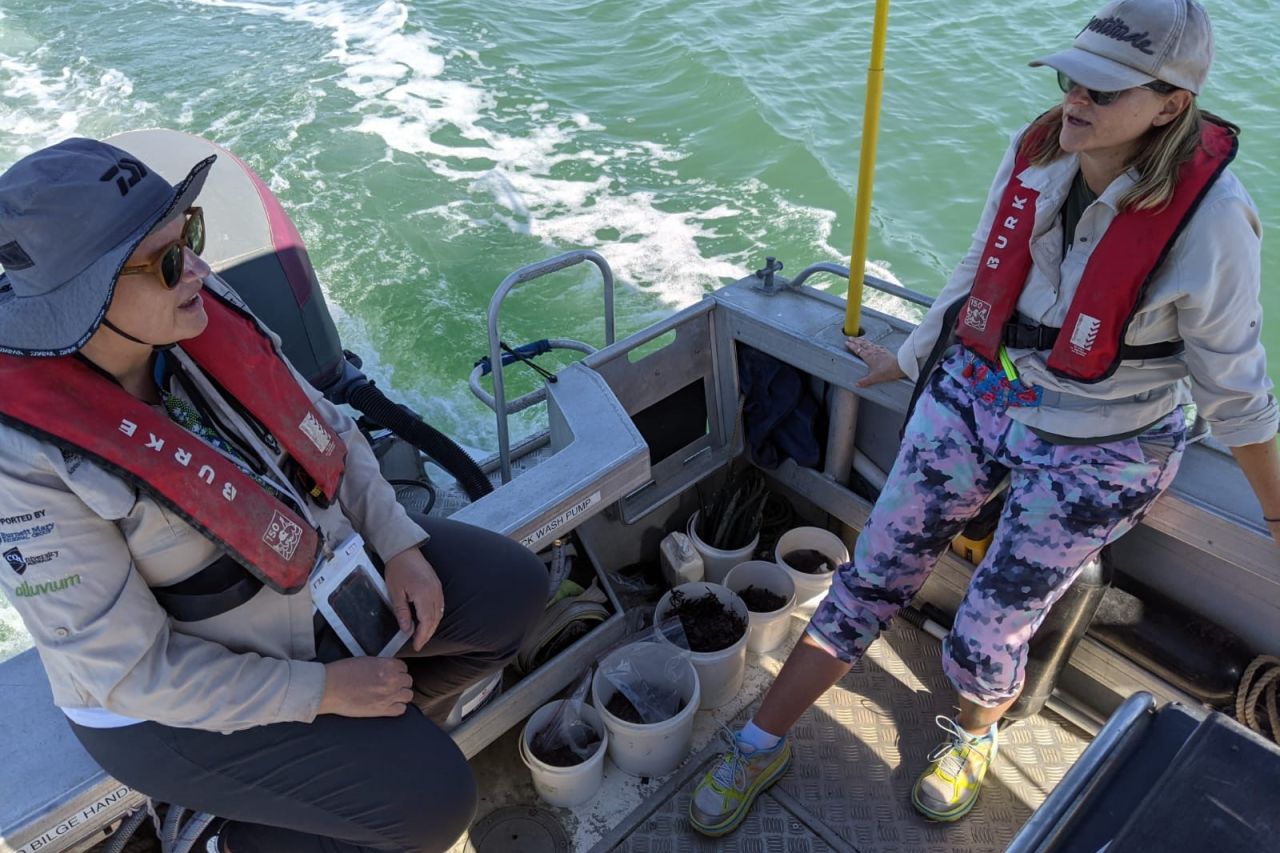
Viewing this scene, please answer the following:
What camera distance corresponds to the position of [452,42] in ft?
31.8

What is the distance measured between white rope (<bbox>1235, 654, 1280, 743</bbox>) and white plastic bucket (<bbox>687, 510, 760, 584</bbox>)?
52.1 inches

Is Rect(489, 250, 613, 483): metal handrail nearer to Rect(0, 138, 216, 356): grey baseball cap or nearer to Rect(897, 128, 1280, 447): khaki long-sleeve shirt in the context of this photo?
Rect(0, 138, 216, 356): grey baseball cap

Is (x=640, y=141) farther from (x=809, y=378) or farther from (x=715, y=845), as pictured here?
(x=715, y=845)

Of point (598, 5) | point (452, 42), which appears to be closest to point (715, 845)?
point (452, 42)

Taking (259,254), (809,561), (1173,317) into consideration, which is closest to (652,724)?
(809,561)

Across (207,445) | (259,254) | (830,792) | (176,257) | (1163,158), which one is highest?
(176,257)

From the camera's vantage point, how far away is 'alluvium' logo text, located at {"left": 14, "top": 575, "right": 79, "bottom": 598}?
1.37m

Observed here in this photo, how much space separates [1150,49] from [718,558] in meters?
1.78

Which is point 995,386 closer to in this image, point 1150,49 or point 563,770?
point 1150,49

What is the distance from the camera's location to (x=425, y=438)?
292cm

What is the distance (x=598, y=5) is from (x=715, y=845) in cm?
1058

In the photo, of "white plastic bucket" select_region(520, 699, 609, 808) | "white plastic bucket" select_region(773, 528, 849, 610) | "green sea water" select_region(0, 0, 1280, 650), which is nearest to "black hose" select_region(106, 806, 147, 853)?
"white plastic bucket" select_region(520, 699, 609, 808)

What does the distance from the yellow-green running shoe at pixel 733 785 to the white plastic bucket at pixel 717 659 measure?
0.65 ft

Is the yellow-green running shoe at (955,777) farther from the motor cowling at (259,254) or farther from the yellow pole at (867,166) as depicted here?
the motor cowling at (259,254)
